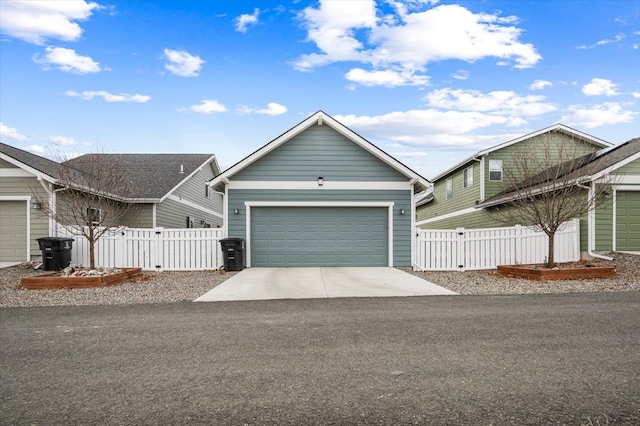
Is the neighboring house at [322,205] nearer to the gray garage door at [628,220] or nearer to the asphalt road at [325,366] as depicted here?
the gray garage door at [628,220]

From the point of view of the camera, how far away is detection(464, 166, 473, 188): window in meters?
22.4

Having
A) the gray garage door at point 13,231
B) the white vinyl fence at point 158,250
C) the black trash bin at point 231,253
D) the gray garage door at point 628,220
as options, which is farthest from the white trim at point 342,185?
the gray garage door at point 13,231

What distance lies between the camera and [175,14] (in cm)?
1575

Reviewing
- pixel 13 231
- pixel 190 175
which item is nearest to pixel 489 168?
pixel 190 175

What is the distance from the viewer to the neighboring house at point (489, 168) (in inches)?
784

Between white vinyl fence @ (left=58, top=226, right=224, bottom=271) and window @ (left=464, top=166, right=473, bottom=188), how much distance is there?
14.4 meters

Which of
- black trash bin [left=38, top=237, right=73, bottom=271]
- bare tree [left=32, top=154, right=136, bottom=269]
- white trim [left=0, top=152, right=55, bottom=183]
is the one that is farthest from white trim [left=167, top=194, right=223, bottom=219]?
black trash bin [left=38, top=237, right=73, bottom=271]

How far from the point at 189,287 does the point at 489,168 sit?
15906 mm

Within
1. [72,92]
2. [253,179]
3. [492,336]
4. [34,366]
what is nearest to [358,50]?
[253,179]

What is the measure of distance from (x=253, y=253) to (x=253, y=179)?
2471 millimetres

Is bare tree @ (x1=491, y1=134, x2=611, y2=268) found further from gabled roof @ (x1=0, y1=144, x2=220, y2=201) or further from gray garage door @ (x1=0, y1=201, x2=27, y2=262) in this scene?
gray garage door @ (x1=0, y1=201, x2=27, y2=262)

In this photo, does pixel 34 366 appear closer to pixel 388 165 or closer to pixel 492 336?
pixel 492 336

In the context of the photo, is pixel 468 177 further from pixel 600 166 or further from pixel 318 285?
pixel 318 285

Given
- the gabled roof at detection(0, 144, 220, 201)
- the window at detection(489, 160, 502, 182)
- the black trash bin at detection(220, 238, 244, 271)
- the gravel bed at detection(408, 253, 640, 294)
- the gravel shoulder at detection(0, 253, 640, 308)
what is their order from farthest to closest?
the window at detection(489, 160, 502, 182) < the gabled roof at detection(0, 144, 220, 201) < the black trash bin at detection(220, 238, 244, 271) < the gravel bed at detection(408, 253, 640, 294) < the gravel shoulder at detection(0, 253, 640, 308)
